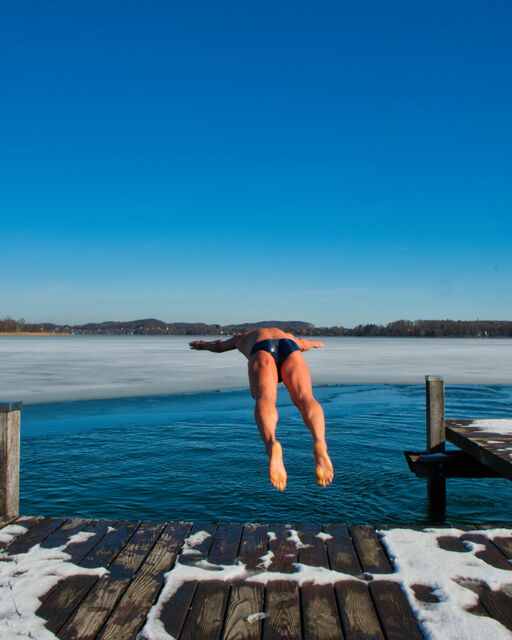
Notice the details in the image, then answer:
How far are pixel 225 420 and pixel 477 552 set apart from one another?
918 centimetres

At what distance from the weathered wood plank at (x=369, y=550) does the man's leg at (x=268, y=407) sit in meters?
0.84

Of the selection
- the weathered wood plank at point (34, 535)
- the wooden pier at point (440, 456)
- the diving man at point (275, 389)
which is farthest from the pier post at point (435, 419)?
the weathered wood plank at point (34, 535)

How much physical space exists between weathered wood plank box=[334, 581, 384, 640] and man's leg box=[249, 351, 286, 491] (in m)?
0.74

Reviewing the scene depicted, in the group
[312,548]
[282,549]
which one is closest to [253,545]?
[282,549]

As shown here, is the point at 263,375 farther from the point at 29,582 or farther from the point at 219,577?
the point at 29,582

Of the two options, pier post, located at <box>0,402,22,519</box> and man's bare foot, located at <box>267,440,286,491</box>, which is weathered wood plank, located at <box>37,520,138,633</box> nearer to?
pier post, located at <box>0,402,22,519</box>

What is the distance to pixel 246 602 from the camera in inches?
130

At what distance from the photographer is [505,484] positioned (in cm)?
862

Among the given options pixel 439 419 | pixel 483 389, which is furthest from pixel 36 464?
pixel 483 389

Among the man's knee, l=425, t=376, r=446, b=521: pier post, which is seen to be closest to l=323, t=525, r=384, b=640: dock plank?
the man's knee

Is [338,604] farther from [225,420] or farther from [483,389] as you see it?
[483,389]

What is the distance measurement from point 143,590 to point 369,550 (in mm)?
1689

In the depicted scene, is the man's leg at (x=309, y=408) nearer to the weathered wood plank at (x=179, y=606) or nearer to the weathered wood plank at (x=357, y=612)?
the weathered wood plank at (x=357, y=612)

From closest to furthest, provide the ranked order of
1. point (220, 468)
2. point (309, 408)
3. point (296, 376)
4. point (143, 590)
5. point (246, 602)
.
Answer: point (246, 602) < point (143, 590) < point (309, 408) < point (296, 376) < point (220, 468)
